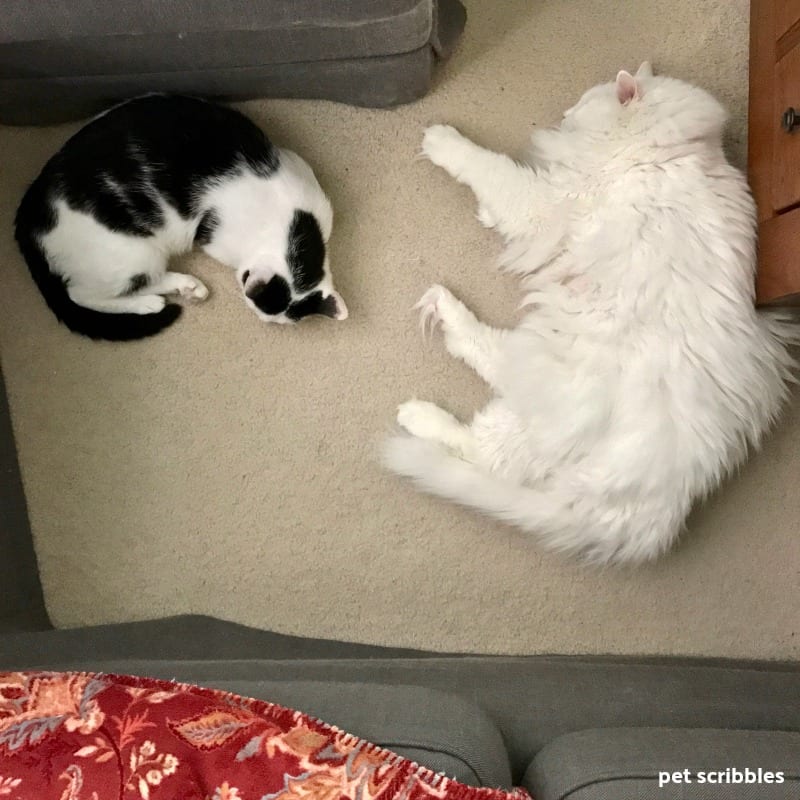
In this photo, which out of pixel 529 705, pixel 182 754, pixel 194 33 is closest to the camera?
pixel 182 754

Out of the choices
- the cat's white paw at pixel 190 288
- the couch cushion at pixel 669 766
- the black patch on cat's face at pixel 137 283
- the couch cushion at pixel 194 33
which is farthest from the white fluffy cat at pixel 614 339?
the black patch on cat's face at pixel 137 283

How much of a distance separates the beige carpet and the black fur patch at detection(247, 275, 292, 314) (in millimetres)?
175

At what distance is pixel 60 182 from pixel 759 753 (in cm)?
161

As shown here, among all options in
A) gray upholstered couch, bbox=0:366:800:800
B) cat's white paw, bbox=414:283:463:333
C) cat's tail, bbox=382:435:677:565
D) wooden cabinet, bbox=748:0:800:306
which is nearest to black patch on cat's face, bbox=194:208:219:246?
cat's white paw, bbox=414:283:463:333

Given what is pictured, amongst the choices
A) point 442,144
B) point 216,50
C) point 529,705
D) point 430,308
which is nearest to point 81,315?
point 216,50

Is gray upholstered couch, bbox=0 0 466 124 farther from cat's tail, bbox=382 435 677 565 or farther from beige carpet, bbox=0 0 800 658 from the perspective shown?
cat's tail, bbox=382 435 677 565

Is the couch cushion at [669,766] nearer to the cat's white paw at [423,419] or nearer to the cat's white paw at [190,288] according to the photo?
the cat's white paw at [423,419]

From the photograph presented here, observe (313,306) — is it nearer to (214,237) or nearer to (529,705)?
(214,237)

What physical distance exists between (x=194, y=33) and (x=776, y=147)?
1.20 m


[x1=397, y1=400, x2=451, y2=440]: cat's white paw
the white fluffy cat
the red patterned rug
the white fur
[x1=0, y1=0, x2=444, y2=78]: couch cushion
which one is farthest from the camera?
[x1=397, y1=400, x2=451, y2=440]: cat's white paw

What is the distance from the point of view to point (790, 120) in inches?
55.7

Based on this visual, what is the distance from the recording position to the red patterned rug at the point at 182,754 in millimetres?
952

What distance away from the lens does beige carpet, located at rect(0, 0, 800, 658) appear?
5.55 feet

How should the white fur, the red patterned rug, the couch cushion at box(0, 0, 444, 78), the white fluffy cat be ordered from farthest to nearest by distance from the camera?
the white fur < the white fluffy cat < the couch cushion at box(0, 0, 444, 78) < the red patterned rug
